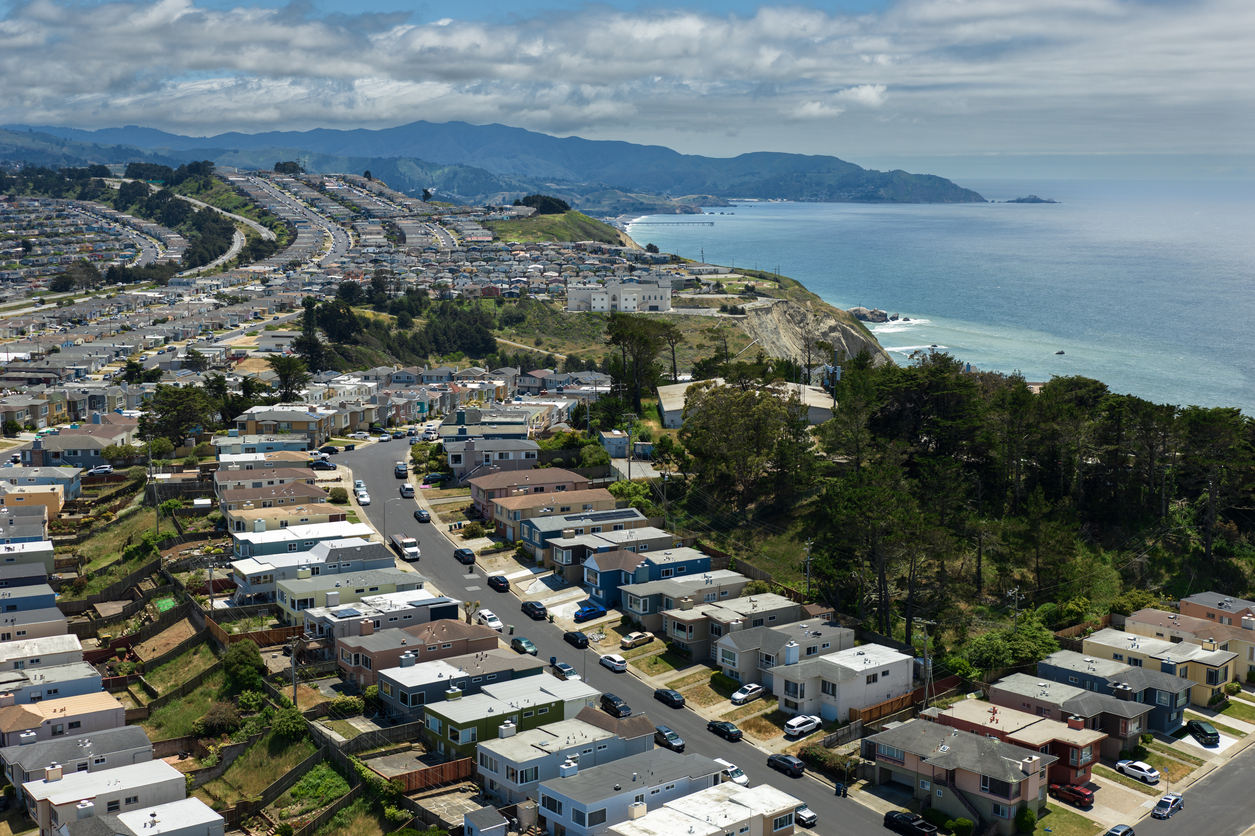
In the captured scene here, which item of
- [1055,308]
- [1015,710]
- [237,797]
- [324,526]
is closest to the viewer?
[237,797]

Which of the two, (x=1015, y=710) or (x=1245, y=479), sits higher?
(x=1245, y=479)

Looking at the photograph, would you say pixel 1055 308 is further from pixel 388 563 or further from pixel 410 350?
pixel 388 563

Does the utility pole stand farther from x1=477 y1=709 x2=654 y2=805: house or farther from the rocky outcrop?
the rocky outcrop

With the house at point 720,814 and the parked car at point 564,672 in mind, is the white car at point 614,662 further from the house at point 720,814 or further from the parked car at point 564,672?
the house at point 720,814

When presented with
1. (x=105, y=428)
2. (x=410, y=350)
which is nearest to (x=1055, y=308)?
(x=410, y=350)

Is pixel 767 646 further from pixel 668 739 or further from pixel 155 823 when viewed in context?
pixel 155 823

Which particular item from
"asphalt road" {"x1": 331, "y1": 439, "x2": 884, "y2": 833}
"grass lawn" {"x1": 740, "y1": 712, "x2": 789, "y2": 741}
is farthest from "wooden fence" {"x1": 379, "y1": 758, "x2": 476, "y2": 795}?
"grass lawn" {"x1": 740, "y1": 712, "x2": 789, "y2": 741}
